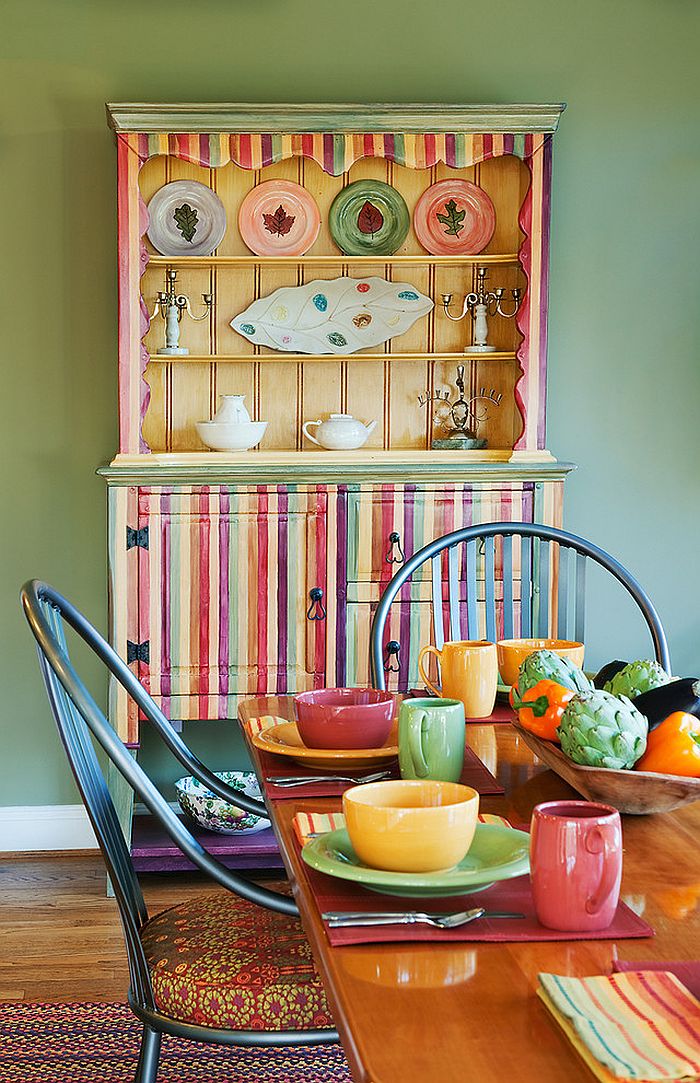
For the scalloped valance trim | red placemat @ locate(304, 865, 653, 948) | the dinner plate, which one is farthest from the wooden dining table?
the scalloped valance trim

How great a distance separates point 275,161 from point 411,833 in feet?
8.43

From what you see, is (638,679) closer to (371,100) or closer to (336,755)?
(336,755)

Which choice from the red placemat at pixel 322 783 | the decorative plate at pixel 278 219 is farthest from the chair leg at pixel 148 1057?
the decorative plate at pixel 278 219

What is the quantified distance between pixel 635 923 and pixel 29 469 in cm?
284

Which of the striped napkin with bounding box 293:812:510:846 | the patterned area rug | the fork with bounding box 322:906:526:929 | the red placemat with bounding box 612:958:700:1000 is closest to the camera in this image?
the red placemat with bounding box 612:958:700:1000

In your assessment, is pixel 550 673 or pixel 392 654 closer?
pixel 550 673

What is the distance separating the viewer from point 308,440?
3.63m

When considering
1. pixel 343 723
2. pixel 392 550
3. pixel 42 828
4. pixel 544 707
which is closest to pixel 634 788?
pixel 544 707

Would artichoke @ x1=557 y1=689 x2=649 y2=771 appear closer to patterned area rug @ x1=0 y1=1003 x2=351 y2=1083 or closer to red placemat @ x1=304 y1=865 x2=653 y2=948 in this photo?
red placemat @ x1=304 y1=865 x2=653 y2=948

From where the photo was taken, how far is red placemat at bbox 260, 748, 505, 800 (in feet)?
4.78

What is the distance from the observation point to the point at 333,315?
3605 mm

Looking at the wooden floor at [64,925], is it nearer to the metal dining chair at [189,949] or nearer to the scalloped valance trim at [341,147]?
the metal dining chair at [189,949]

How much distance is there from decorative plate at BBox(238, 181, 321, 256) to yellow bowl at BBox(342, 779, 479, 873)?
266cm

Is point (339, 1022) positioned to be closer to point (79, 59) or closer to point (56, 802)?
point (56, 802)
